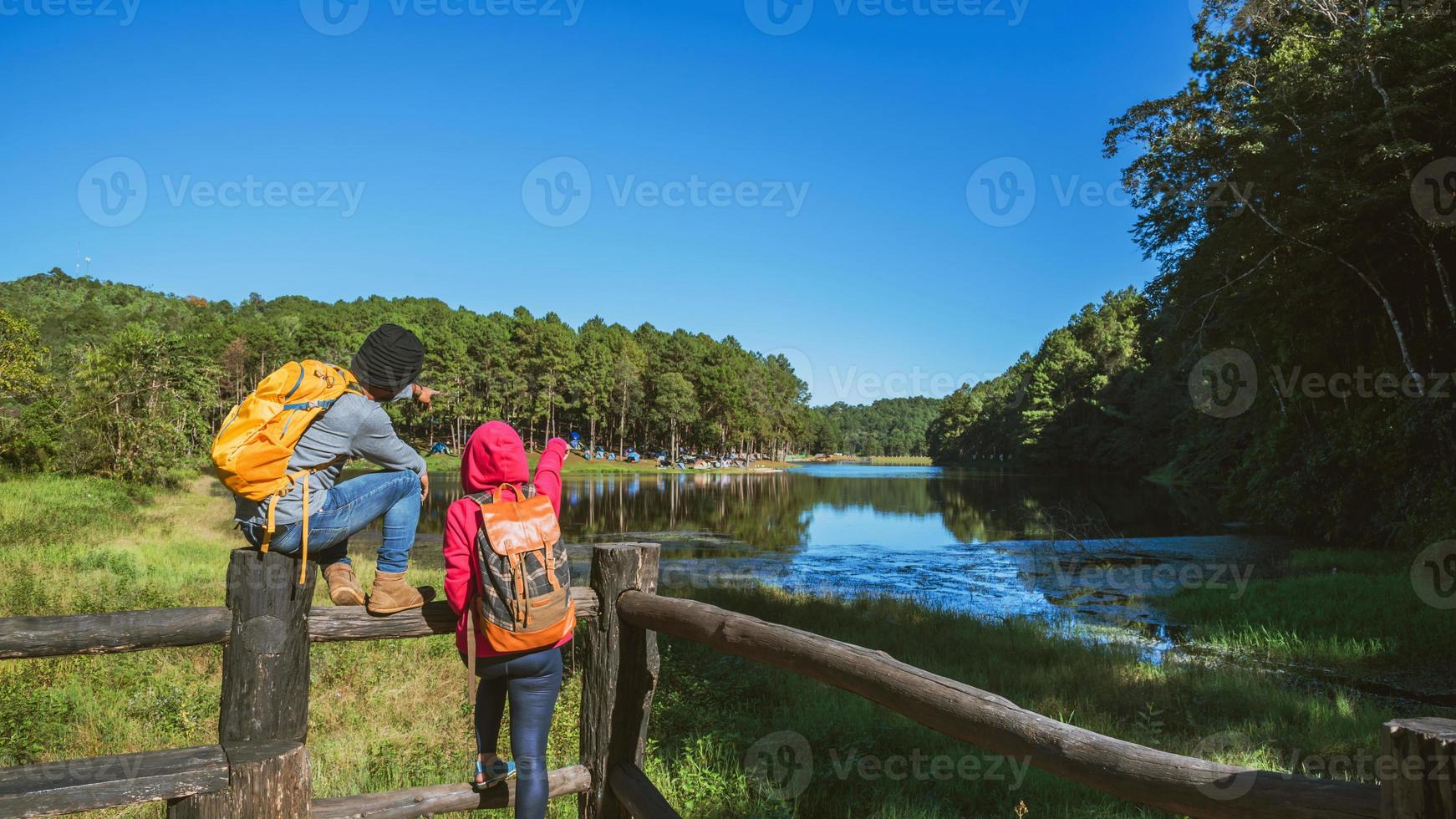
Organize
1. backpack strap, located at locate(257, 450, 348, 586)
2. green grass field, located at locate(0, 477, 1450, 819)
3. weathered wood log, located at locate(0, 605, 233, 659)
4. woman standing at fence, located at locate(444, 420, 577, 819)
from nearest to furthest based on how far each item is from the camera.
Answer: weathered wood log, located at locate(0, 605, 233, 659), backpack strap, located at locate(257, 450, 348, 586), woman standing at fence, located at locate(444, 420, 577, 819), green grass field, located at locate(0, 477, 1450, 819)

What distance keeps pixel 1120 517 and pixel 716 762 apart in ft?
104

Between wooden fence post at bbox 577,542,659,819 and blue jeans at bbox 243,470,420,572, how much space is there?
2.73 feet

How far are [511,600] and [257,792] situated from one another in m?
0.95

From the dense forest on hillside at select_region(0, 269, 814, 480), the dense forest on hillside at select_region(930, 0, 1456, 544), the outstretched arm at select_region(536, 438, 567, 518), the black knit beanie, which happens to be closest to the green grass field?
the outstretched arm at select_region(536, 438, 567, 518)

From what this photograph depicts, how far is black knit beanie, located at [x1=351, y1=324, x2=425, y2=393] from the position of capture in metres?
3.36

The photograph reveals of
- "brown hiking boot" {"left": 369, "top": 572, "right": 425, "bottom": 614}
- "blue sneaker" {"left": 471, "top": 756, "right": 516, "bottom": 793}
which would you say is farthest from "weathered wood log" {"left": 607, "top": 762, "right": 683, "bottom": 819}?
"brown hiking boot" {"left": 369, "top": 572, "right": 425, "bottom": 614}

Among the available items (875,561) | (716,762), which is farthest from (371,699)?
(875,561)

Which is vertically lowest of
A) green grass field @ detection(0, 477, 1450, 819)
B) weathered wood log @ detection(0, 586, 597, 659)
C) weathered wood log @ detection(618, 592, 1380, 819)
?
green grass field @ detection(0, 477, 1450, 819)

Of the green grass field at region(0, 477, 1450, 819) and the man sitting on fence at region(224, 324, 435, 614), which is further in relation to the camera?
the green grass field at region(0, 477, 1450, 819)

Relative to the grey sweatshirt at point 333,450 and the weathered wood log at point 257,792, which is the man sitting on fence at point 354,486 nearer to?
the grey sweatshirt at point 333,450

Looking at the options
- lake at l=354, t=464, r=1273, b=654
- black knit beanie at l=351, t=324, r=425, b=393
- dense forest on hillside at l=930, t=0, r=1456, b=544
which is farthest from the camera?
lake at l=354, t=464, r=1273, b=654

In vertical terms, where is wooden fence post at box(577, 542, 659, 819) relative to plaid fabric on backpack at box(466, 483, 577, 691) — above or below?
below

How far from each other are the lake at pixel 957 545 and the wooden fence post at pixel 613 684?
10.6 meters

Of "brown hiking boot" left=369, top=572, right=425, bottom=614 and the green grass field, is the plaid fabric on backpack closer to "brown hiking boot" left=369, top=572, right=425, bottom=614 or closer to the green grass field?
"brown hiking boot" left=369, top=572, right=425, bottom=614
